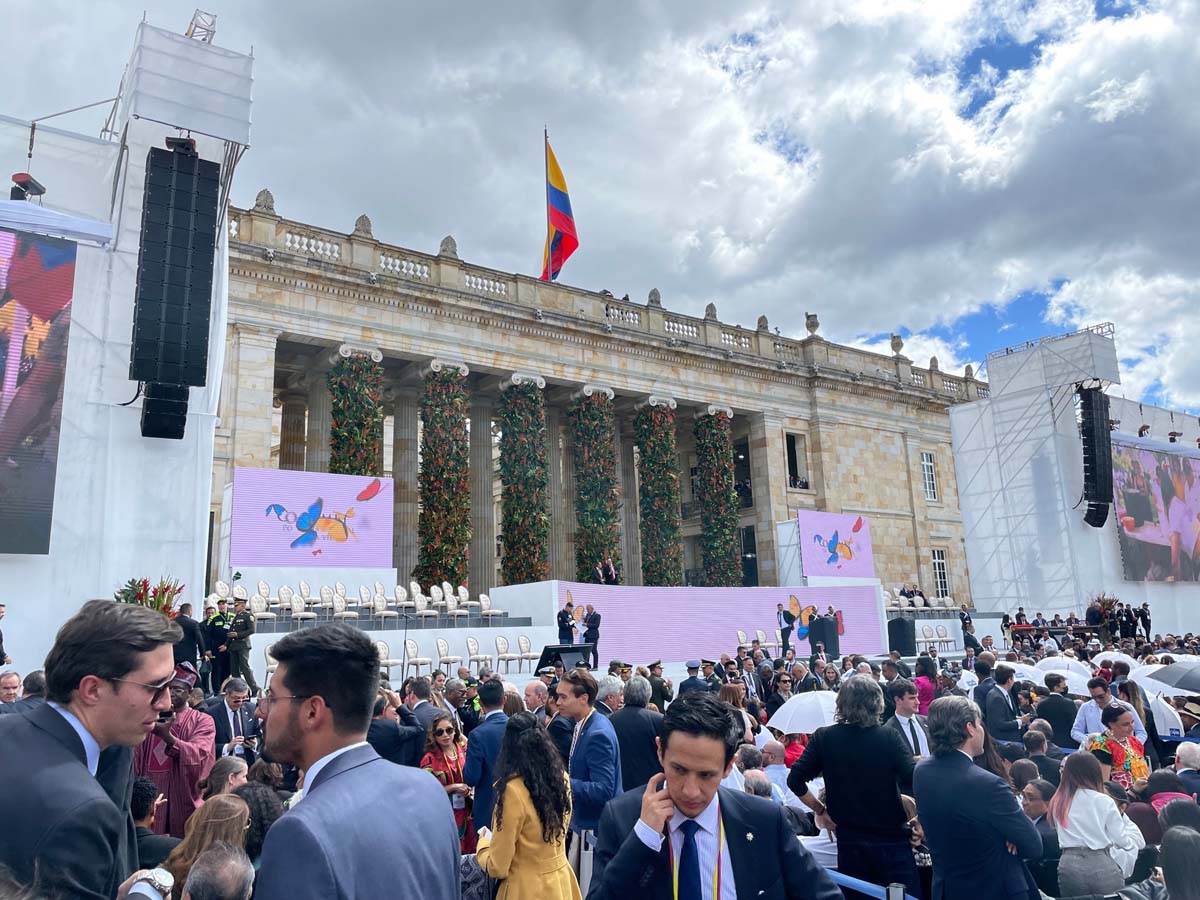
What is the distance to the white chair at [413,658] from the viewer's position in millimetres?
16252

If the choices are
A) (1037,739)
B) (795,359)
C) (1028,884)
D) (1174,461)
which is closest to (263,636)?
(1037,739)

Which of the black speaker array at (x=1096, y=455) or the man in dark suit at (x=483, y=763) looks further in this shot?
the black speaker array at (x=1096, y=455)

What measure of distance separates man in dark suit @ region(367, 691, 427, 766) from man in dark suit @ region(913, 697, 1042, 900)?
10.6 ft

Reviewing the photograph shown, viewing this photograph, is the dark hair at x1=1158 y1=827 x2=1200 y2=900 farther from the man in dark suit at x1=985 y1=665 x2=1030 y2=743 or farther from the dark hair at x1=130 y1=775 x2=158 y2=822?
the man in dark suit at x1=985 y1=665 x2=1030 y2=743

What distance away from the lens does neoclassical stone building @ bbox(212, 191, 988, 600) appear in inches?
846

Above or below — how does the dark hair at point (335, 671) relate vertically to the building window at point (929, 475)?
below

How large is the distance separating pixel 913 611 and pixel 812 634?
7.99m

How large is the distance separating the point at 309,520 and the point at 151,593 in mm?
7567

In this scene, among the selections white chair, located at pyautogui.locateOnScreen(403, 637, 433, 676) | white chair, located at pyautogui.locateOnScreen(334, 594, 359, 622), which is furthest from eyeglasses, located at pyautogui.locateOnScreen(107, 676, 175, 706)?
white chair, located at pyautogui.locateOnScreen(334, 594, 359, 622)

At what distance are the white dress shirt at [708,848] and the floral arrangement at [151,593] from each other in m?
10.7

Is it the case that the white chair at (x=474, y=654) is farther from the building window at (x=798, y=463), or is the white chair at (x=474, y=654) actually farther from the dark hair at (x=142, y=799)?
the building window at (x=798, y=463)

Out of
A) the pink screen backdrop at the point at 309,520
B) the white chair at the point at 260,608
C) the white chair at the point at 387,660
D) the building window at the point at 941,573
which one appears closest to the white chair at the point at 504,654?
the white chair at the point at 387,660

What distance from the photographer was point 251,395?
2077 centimetres

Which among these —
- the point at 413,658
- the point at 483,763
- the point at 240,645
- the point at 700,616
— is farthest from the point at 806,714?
the point at 700,616
